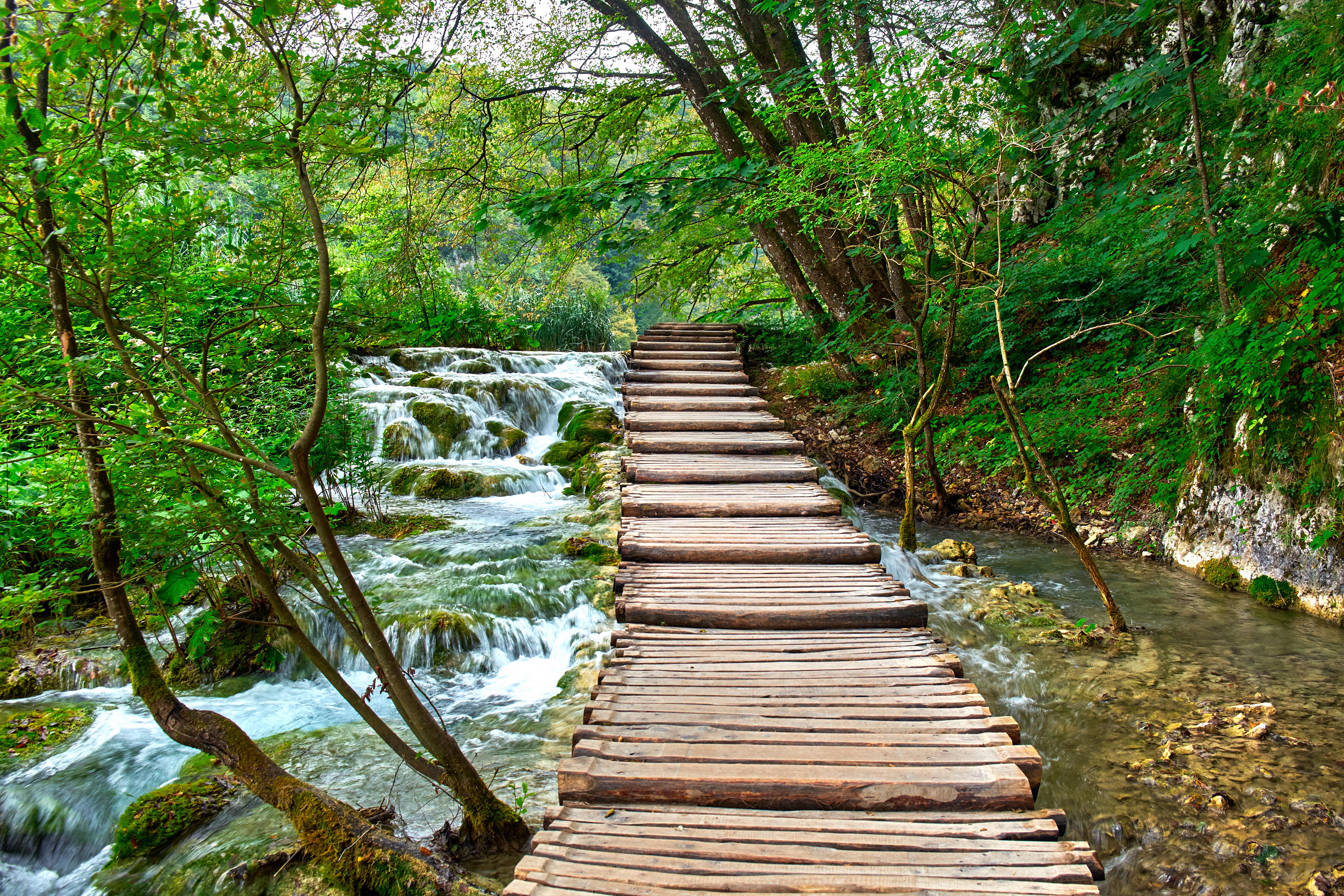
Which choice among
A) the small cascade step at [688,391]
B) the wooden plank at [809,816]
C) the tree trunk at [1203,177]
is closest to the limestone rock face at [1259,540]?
the tree trunk at [1203,177]

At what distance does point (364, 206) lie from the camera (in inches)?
231

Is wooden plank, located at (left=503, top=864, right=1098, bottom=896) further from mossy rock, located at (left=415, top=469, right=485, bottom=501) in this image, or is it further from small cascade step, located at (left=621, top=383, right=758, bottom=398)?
mossy rock, located at (left=415, top=469, right=485, bottom=501)

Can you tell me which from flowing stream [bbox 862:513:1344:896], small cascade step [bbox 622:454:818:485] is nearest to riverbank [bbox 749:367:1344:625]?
flowing stream [bbox 862:513:1344:896]

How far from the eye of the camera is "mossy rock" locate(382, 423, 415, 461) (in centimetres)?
817

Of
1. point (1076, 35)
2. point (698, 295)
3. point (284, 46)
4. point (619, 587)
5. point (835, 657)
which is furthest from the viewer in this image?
point (698, 295)

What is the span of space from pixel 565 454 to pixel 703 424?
9.25ft

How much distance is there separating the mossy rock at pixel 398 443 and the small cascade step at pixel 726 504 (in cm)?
447

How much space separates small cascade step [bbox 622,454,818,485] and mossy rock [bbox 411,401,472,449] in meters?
3.88

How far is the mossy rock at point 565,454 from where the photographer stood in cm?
834

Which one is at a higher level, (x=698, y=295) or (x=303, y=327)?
(x=698, y=295)

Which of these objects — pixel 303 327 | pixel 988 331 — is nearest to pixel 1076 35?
pixel 988 331

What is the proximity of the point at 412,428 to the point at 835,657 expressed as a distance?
22.8ft

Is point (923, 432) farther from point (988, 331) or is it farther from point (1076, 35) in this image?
point (1076, 35)

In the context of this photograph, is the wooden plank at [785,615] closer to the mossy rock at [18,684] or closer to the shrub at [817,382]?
the mossy rock at [18,684]
